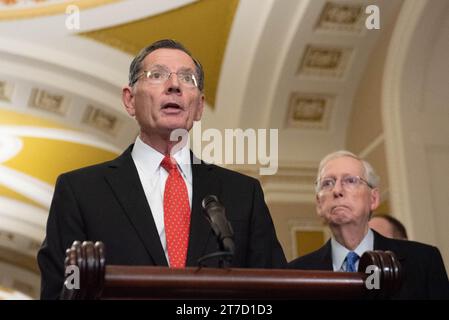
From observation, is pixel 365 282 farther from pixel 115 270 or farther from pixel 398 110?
pixel 398 110

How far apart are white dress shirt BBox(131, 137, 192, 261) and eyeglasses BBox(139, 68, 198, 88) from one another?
0.18 meters

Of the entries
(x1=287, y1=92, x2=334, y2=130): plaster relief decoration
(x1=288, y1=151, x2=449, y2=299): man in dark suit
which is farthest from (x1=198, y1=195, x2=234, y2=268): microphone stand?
(x1=287, y1=92, x2=334, y2=130): plaster relief decoration

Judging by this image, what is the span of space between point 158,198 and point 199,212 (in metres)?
0.13

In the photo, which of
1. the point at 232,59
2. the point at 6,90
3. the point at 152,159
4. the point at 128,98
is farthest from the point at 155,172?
the point at 6,90

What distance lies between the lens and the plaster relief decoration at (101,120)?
9.49 m

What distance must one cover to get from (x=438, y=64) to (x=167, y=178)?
5210 mm

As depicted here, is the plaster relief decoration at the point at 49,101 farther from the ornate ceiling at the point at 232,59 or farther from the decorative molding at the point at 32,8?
the decorative molding at the point at 32,8

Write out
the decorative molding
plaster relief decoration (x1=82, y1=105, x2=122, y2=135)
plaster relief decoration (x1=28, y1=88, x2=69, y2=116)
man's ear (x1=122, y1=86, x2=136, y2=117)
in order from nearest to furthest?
1. man's ear (x1=122, y1=86, x2=136, y2=117)
2. the decorative molding
3. plaster relief decoration (x1=28, y1=88, x2=69, y2=116)
4. plaster relief decoration (x1=82, y1=105, x2=122, y2=135)

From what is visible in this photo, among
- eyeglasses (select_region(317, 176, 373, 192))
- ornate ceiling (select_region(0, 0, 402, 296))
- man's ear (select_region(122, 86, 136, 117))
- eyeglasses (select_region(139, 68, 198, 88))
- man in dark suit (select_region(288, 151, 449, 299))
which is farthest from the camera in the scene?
ornate ceiling (select_region(0, 0, 402, 296))

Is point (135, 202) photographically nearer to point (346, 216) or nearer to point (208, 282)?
point (208, 282)

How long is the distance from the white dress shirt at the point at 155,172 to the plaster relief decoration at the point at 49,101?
698cm

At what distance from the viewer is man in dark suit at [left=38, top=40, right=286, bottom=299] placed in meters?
2.14

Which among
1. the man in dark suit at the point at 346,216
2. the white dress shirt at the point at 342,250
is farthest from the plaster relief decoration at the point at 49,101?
the white dress shirt at the point at 342,250

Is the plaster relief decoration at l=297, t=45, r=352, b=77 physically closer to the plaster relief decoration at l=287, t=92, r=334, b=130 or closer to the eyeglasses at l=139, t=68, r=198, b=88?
the plaster relief decoration at l=287, t=92, r=334, b=130
